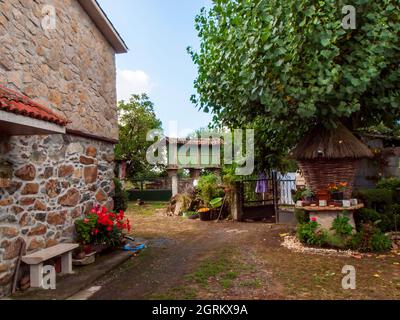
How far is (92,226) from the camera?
20.8 feet

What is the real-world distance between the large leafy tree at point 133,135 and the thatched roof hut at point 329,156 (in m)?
17.8

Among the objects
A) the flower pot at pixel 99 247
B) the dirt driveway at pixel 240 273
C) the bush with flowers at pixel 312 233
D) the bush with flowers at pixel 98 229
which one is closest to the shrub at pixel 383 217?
the bush with flowers at pixel 312 233

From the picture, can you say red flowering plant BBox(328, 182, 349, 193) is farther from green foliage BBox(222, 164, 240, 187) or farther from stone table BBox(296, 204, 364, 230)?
green foliage BBox(222, 164, 240, 187)

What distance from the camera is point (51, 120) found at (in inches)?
169

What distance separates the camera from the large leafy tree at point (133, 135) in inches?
931

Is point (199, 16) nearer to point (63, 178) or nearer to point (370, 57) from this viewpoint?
point (370, 57)

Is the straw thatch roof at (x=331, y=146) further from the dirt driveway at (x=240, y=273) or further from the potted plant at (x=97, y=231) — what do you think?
the potted plant at (x=97, y=231)

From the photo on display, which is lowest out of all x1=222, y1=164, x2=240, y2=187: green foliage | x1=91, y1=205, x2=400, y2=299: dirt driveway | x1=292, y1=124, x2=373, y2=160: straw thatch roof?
x1=91, y1=205, x2=400, y2=299: dirt driveway

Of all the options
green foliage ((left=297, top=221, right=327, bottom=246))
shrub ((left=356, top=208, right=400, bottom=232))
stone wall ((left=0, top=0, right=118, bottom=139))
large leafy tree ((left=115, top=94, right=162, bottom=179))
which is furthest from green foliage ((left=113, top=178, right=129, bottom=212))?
large leafy tree ((left=115, top=94, right=162, bottom=179))

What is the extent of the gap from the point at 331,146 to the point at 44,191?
6104 mm

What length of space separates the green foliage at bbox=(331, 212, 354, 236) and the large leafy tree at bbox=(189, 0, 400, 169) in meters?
2.18

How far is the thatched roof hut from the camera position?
6.92 m

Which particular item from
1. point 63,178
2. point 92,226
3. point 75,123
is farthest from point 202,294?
point 75,123

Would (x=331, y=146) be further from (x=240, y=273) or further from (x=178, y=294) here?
(x=178, y=294)
